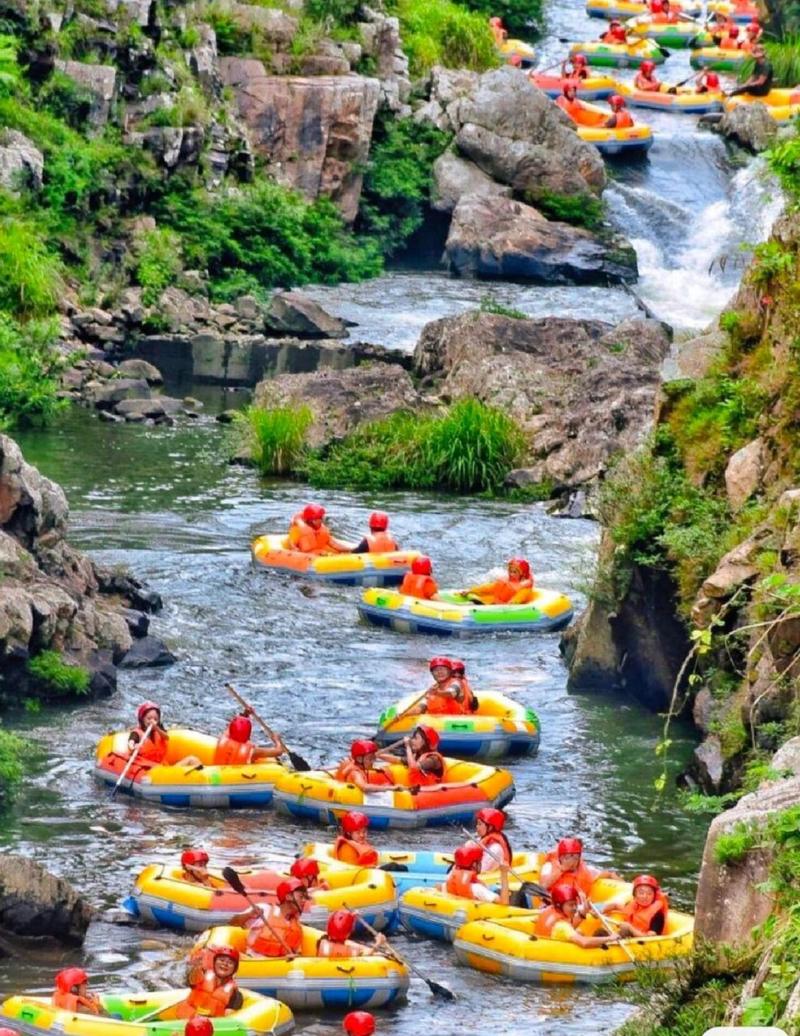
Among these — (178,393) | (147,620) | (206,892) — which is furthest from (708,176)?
(206,892)

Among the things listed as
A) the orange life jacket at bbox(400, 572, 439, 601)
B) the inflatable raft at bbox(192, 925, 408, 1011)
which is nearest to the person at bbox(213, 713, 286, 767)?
the inflatable raft at bbox(192, 925, 408, 1011)

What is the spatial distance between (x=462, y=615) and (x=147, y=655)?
396 cm

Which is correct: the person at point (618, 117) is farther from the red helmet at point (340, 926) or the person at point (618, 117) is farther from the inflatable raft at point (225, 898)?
the red helmet at point (340, 926)

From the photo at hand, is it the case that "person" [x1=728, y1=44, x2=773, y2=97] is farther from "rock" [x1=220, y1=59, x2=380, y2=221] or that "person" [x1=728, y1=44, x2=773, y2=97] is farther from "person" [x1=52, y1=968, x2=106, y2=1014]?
"person" [x1=52, y1=968, x2=106, y2=1014]

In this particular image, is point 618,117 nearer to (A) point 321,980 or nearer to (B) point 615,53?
(B) point 615,53

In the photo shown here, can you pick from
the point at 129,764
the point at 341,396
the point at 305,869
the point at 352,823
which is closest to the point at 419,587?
the point at 129,764

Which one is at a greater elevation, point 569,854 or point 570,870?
point 569,854

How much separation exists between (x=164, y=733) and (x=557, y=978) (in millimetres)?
5480

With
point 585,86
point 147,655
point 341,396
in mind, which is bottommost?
point 147,655

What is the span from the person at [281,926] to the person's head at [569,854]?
6.95ft

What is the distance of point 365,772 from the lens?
21.3 metres

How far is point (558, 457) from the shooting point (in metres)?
33.4

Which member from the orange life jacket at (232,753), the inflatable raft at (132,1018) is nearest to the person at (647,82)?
the orange life jacket at (232,753)

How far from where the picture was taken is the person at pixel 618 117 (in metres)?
Result: 49.4
